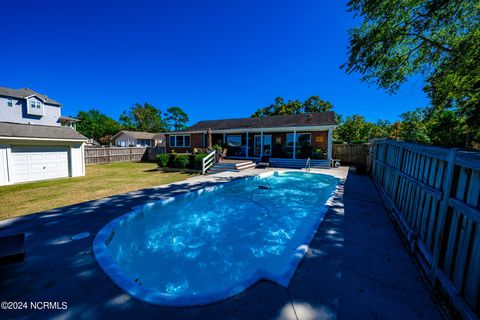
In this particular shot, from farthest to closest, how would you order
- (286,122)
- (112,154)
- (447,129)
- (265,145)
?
(112,154) < (265,145) < (286,122) < (447,129)

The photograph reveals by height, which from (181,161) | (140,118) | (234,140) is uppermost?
(140,118)

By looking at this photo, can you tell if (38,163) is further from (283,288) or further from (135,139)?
(135,139)

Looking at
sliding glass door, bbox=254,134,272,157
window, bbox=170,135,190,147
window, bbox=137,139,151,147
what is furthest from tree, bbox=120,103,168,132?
sliding glass door, bbox=254,134,272,157

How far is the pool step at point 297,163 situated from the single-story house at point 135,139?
3332 cm

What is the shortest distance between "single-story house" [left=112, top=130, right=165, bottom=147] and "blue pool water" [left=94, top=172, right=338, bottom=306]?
39.2 meters

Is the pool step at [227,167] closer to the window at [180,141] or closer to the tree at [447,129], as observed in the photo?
the window at [180,141]

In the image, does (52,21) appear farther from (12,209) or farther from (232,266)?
(232,266)

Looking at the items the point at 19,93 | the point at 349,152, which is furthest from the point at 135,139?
the point at 349,152

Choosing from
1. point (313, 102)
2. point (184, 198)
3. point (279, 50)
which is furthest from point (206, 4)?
point (313, 102)

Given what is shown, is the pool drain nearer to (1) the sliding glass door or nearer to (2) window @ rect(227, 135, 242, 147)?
(1) the sliding glass door

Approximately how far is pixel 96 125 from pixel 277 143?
5588 centimetres

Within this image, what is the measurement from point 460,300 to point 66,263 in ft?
16.5

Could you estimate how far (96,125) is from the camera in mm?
51906

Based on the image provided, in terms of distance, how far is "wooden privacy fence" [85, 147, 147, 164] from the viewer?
18.6 meters
